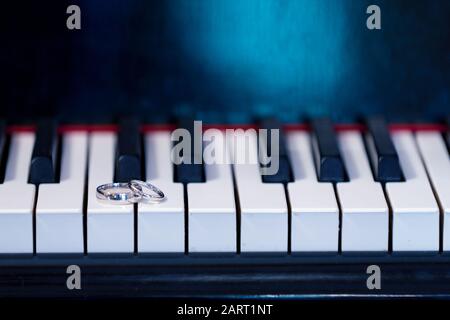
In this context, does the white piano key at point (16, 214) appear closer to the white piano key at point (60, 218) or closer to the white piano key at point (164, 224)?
the white piano key at point (60, 218)

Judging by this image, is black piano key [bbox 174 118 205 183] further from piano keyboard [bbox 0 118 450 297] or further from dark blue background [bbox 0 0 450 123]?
dark blue background [bbox 0 0 450 123]

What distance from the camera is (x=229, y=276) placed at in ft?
5.68

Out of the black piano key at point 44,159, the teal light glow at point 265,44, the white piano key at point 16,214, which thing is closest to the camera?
the white piano key at point 16,214

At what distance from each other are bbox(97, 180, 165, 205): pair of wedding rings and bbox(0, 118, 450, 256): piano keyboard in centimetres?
1

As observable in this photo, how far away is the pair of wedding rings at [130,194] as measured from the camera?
171 cm

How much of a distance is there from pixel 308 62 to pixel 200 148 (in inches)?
9.9

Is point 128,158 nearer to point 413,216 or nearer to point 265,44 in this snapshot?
point 265,44

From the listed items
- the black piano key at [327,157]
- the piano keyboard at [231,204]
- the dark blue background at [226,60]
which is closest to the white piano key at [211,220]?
the piano keyboard at [231,204]

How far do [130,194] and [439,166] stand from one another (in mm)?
491

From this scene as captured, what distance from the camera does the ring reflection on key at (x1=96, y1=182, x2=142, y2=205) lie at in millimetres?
1707

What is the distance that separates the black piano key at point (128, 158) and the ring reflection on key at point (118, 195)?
0.20 ft
